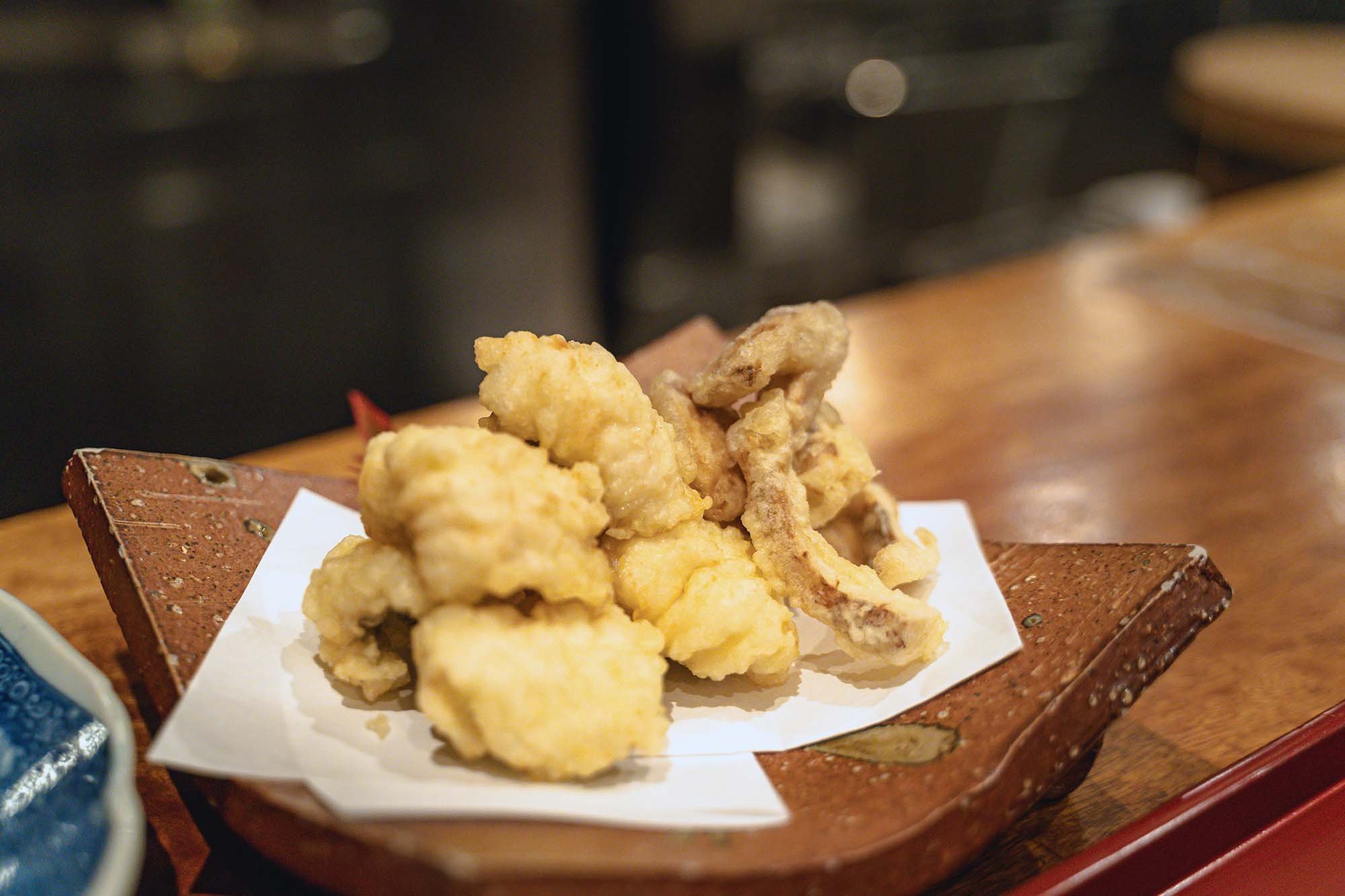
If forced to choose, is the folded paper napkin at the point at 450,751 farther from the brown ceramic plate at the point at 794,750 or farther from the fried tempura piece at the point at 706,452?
the fried tempura piece at the point at 706,452

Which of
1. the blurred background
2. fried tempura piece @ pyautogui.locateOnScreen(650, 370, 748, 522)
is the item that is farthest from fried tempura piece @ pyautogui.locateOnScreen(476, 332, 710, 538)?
the blurred background

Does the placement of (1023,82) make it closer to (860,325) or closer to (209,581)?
(860,325)

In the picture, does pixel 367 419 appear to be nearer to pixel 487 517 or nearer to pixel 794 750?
pixel 487 517

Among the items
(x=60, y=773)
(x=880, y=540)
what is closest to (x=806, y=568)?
(x=880, y=540)

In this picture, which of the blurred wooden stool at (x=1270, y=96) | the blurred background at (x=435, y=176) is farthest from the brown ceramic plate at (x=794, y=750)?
the blurred wooden stool at (x=1270, y=96)

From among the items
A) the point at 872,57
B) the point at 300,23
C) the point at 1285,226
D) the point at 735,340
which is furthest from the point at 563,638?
the point at 872,57
